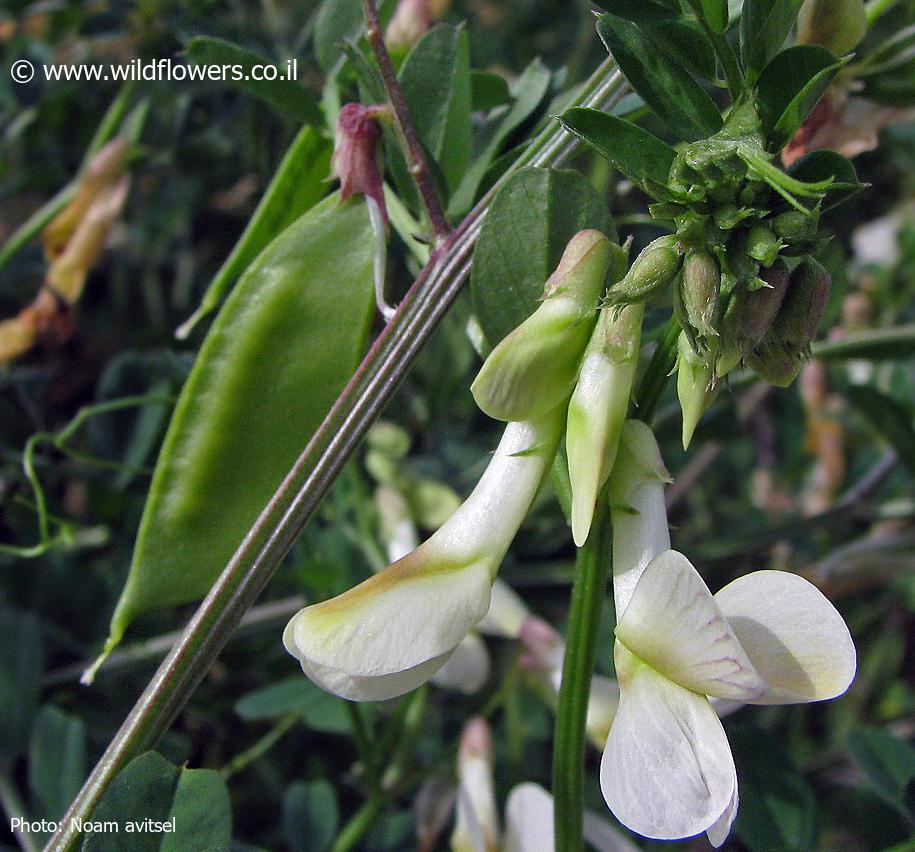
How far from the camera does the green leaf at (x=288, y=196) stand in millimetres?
618

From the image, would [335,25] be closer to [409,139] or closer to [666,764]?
[409,139]

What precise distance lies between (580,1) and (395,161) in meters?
0.90

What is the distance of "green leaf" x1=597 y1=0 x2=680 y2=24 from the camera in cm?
43

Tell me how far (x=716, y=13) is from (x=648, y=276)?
15cm

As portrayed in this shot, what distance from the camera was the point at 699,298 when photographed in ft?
1.17

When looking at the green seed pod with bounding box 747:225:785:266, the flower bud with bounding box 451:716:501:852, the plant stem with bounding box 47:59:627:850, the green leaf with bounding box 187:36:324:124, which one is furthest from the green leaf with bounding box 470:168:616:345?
the flower bud with bounding box 451:716:501:852

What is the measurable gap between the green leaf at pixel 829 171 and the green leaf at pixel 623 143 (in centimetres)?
6

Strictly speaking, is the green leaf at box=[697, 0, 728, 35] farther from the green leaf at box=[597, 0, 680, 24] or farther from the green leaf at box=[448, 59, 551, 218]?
the green leaf at box=[448, 59, 551, 218]

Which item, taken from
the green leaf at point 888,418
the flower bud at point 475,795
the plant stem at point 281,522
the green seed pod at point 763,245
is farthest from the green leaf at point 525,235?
the green leaf at point 888,418

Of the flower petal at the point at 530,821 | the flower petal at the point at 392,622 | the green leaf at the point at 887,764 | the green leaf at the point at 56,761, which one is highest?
the flower petal at the point at 392,622

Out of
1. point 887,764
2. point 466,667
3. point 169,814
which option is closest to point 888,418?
point 887,764

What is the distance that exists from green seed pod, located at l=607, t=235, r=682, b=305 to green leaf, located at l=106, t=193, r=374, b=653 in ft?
0.68

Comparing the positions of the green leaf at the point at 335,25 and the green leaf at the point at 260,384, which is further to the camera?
the green leaf at the point at 335,25

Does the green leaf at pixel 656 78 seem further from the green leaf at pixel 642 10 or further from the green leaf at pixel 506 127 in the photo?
the green leaf at pixel 506 127
